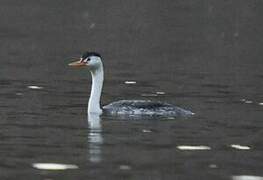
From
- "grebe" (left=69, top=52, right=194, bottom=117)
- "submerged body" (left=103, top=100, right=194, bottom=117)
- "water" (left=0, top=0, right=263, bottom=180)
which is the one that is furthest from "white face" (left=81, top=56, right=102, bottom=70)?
"submerged body" (left=103, top=100, right=194, bottom=117)

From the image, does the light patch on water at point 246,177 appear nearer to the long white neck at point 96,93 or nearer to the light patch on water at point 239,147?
the light patch on water at point 239,147

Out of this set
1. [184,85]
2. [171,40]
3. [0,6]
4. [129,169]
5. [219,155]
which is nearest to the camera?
[129,169]

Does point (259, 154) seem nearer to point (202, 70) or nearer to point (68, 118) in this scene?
point (68, 118)

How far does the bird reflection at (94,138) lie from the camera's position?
69.4 ft

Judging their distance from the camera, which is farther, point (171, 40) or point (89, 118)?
point (171, 40)

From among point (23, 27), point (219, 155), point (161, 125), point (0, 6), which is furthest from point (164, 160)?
point (0, 6)

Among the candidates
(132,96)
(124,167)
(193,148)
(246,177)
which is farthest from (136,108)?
(246,177)

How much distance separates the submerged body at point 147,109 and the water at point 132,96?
1.23ft

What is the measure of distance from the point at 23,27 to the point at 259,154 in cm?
3155

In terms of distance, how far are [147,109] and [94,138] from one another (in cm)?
361

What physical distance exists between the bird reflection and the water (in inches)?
1.0

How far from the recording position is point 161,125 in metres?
25.5

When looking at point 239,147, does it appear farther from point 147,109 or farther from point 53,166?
point 147,109

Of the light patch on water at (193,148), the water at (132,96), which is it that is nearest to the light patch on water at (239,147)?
the water at (132,96)
